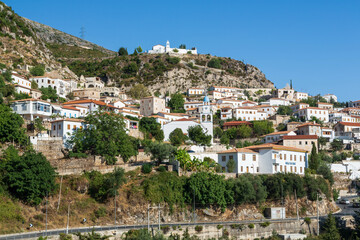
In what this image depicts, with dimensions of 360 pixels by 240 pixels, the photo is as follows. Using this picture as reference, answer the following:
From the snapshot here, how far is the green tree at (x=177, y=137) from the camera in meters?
80.1

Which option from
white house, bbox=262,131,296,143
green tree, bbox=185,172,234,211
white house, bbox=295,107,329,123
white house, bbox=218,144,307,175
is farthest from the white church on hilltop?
green tree, bbox=185,172,234,211

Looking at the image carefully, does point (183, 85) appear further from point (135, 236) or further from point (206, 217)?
point (135, 236)

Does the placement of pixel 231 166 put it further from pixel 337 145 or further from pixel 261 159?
pixel 337 145

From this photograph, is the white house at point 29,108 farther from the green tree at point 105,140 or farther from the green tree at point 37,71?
the green tree at point 37,71

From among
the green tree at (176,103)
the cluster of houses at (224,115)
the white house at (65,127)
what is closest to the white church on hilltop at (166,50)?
the cluster of houses at (224,115)

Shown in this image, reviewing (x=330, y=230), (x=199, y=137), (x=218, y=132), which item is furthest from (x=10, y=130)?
(x=218, y=132)

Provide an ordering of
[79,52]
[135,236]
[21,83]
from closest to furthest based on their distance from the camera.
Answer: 1. [135,236]
2. [21,83]
3. [79,52]

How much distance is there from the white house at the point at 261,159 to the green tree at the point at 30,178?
84.4ft

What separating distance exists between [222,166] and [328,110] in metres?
67.9

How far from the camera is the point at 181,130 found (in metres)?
86.1

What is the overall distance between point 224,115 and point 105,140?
54.6m

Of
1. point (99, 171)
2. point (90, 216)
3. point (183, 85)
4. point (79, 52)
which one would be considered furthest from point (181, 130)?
point (79, 52)

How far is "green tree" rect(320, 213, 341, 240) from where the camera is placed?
174ft

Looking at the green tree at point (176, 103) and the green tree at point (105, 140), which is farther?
the green tree at point (176, 103)
